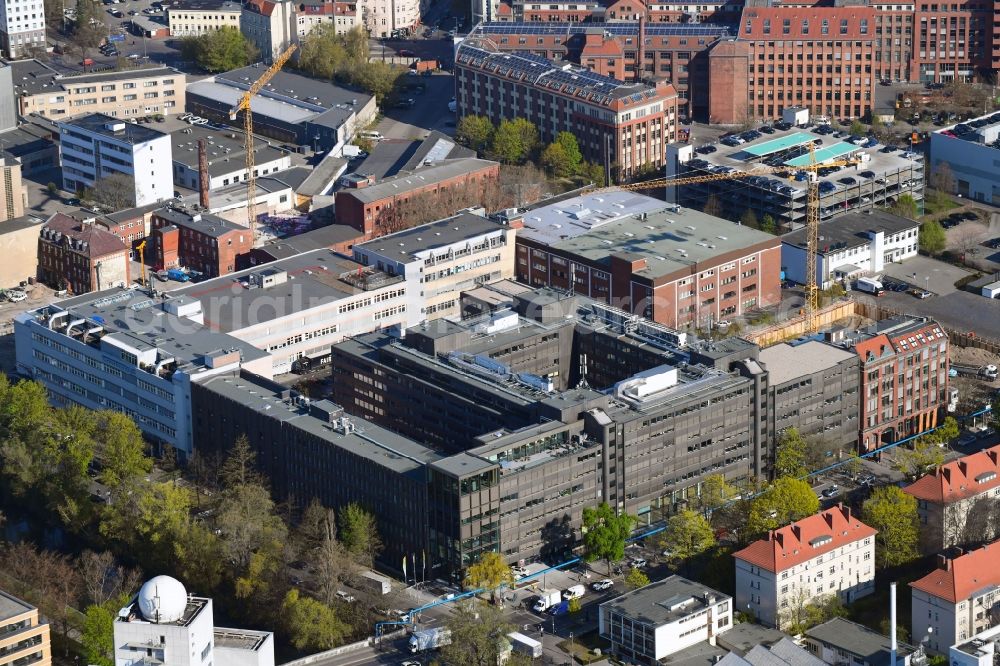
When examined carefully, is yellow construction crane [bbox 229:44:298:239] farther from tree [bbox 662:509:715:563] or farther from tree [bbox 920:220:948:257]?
tree [bbox 662:509:715:563]

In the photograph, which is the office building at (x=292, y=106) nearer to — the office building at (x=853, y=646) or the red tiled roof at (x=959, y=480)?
the red tiled roof at (x=959, y=480)

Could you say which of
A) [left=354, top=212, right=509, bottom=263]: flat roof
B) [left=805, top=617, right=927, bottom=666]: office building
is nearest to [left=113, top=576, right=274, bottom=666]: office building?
[left=805, top=617, right=927, bottom=666]: office building

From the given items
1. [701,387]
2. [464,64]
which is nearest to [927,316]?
[701,387]

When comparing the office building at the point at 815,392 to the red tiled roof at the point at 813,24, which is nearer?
the office building at the point at 815,392

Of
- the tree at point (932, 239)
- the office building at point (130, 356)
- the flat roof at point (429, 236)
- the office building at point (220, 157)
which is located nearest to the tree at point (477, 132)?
the office building at point (220, 157)

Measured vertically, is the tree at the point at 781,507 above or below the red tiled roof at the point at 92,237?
below

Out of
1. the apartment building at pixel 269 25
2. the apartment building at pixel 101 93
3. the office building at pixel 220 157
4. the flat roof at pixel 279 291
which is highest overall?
the apartment building at pixel 269 25

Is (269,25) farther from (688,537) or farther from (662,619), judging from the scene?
(662,619)

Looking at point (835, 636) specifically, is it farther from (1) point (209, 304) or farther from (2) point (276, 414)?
(1) point (209, 304)
